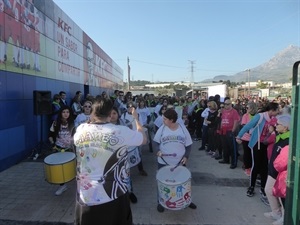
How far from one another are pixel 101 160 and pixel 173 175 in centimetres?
209

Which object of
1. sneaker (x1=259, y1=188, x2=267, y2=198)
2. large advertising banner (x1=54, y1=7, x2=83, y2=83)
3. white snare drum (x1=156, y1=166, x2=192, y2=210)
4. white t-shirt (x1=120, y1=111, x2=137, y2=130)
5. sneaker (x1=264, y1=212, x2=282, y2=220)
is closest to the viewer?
white snare drum (x1=156, y1=166, x2=192, y2=210)

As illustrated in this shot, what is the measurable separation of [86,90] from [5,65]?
9.76 meters

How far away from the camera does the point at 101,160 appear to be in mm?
2455

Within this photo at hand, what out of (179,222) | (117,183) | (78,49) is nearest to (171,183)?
(179,222)

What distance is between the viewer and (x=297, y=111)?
2.71 meters

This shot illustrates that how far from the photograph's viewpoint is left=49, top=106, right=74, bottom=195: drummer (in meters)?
5.55

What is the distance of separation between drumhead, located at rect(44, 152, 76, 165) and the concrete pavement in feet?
2.74

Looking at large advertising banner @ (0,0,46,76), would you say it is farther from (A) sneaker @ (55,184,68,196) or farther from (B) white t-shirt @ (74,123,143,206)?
(B) white t-shirt @ (74,123,143,206)

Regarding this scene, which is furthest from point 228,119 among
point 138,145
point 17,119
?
point 17,119

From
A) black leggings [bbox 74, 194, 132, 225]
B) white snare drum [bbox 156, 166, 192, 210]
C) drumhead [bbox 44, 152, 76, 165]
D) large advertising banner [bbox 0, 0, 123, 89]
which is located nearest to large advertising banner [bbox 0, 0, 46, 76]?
large advertising banner [bbox 0, 0, 123, 89]

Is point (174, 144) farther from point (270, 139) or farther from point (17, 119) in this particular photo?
point (17, 119)

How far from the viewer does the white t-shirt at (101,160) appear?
245 cm

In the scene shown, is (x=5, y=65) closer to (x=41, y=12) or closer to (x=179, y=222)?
(x=41, y=12)

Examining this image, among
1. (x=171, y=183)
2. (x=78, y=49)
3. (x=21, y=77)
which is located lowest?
(x=171, y=183)
